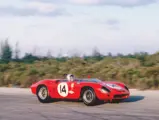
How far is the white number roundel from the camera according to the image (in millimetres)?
17172

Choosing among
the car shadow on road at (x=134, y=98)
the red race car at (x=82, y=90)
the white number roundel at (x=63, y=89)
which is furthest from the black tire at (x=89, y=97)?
the car shadow on road at (x=134, y=98)

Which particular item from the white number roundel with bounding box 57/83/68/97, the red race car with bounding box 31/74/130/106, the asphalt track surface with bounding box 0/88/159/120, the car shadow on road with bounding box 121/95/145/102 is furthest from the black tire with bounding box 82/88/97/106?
the car shadow on road with bounding box 121/95/145/102

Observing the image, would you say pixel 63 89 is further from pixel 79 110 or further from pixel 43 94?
pixel 79 110

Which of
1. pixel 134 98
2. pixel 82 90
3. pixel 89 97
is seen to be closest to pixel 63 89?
pixel 82 90

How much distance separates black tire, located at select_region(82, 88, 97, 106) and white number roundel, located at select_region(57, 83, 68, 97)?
83cm

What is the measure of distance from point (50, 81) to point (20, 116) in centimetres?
414

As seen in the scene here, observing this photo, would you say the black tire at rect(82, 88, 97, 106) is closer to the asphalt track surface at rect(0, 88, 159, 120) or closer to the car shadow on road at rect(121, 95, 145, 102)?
the asphalt track surface at rect(0, 88, 159, 120)

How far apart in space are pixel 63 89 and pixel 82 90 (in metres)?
0.90

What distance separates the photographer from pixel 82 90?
16.7 meters

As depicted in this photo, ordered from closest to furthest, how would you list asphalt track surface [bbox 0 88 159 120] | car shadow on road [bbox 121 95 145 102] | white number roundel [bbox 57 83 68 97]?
asphalt track surface [bbox 0 88 159 120] < white number roundel [bbox 57 83 68 97] < car shadow on road [bbox 121 95 145 102]

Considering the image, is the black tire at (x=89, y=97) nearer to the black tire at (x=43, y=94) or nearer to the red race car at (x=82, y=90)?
the red race car at (x=82, y=90)

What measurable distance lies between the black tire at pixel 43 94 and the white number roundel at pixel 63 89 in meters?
0.69

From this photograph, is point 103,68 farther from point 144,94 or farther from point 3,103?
point 3,103

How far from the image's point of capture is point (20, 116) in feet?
45.8
